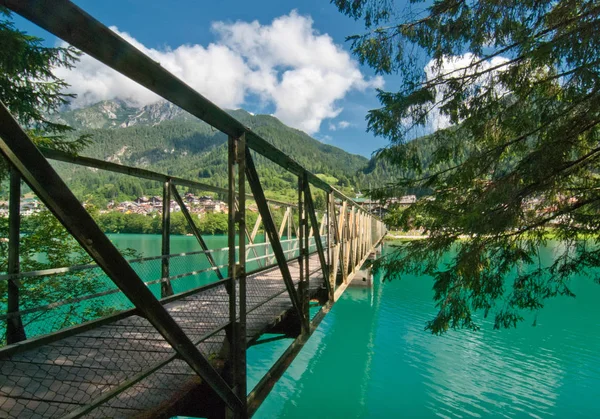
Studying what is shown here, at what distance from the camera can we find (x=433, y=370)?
35.0 ft

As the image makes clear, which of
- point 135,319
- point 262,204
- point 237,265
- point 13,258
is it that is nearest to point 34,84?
point 13,258

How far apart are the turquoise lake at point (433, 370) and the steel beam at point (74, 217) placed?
8.24 metres

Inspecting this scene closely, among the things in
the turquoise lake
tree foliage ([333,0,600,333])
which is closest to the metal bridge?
tree foliage ([333,0,600,333])

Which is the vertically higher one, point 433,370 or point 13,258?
point 13,258

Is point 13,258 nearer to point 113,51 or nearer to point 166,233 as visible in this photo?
point 166,233

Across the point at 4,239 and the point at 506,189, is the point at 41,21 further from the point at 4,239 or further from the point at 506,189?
the point at 4,239

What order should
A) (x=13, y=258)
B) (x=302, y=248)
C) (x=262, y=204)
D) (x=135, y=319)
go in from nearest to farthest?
(x=262, y=204)
(x=13, y=258)
(x=135, y=319)
(x=302, y=248)

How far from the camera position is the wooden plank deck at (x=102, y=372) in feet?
5.22

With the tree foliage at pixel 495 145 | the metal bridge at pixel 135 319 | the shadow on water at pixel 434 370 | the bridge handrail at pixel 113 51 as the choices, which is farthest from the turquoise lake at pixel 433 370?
the bridge handrail at pixel 113 51

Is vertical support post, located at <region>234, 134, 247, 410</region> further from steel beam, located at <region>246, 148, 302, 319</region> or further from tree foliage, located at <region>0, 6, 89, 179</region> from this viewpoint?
tree foliage, located at <region>0, 6, 89, 179</region>

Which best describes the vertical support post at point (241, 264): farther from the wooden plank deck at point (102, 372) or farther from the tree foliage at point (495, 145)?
the tree foliage at point (495, 145)

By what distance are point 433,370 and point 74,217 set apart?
455 inches

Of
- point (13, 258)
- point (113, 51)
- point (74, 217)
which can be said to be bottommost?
point (13, 258)

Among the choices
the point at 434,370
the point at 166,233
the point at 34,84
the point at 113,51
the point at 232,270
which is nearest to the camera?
the point at 113,51
